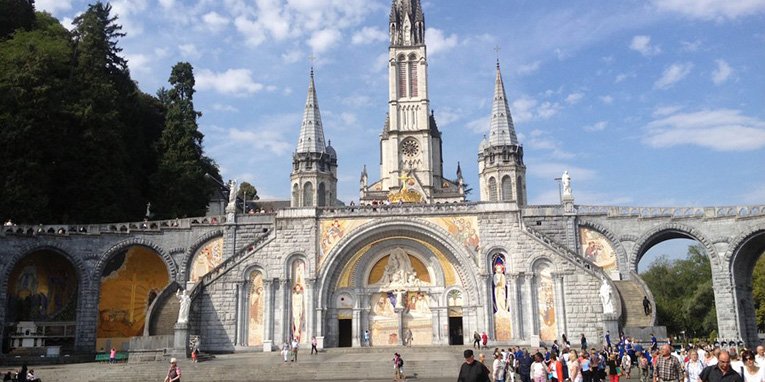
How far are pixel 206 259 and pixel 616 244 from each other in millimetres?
21810

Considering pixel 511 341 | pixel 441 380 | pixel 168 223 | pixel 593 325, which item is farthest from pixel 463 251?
pixel 168 223

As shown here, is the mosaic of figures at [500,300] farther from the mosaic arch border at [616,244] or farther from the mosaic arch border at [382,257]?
the mosaic arch border at [616,244]

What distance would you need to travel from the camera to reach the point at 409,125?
62.3m

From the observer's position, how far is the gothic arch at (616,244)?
3341 centimetres

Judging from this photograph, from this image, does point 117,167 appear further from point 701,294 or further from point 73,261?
point 701,294

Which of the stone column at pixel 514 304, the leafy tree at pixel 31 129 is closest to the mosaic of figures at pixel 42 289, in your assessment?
the leafy tree at pixel 31 129

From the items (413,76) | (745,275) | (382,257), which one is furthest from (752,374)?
(413,76)

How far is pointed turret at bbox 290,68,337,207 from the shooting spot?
48.4 meters

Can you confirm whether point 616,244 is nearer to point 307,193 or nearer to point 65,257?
point 307,193

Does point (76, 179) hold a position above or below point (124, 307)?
above

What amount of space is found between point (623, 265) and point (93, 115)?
30.0 meters

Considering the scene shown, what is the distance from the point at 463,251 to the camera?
1271 inches

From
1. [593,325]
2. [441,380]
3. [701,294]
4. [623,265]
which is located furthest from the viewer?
[701,294]

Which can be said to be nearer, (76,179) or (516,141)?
(76,179)
